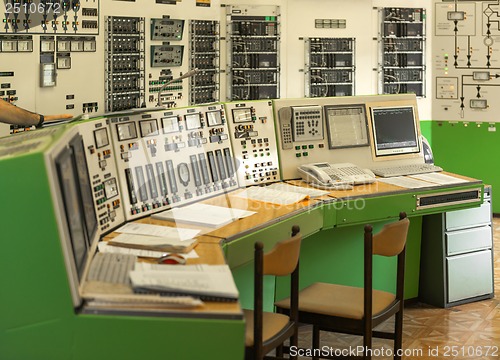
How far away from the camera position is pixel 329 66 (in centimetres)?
896

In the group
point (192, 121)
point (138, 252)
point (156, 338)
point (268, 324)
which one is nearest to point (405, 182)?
point (192, 121)

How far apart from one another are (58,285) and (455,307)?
356 cm

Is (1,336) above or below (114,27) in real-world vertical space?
below

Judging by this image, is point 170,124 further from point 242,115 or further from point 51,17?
point 51,17

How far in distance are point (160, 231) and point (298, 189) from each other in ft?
4.55

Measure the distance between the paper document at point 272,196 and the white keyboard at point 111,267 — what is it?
1.48 metres

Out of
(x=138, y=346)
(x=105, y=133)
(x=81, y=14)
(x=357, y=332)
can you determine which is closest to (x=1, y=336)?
(x=138, y=346)

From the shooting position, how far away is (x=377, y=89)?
9.15 meters

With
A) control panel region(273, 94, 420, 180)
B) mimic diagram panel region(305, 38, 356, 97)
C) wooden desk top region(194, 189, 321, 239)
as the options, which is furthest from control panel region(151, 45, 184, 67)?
wooden desk top region(194, 189, 321, 239)

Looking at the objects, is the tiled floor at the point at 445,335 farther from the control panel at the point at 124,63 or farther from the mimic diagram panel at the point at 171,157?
the control panel at the point at 124,63

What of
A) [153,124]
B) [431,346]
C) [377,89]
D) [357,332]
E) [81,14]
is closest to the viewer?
[357,332]

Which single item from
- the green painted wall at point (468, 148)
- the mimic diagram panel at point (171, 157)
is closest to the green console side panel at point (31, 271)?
the mimic diagram panel at point (171, 157)

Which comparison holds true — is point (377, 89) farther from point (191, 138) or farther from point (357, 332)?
point (357, 332)

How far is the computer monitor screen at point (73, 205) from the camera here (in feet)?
8.63
